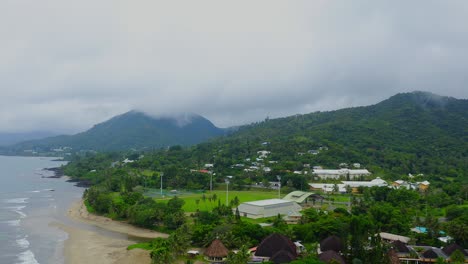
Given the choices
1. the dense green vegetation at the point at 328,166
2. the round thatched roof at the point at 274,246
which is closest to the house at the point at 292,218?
the dense green vegetation at the point at 328,166

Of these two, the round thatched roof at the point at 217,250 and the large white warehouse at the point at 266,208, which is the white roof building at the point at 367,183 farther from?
the round thatched roof at the point at 217,250

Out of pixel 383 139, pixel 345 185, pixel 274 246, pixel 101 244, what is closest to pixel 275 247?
pixel 274 246

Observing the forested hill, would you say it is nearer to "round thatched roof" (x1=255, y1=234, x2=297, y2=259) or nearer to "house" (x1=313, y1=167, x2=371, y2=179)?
"house" (x1=313, y1=167, x2=371, y2=179)

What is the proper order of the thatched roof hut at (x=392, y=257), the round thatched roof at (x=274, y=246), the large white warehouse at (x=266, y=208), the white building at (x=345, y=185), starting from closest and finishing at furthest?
1. the thatched roof hut at (x=392, y=257)
2. the round thatched roof at (x=274, y=246)
3. the large white warehouse at (x=266, y=208)
4. the white building at (x=345, y=185)

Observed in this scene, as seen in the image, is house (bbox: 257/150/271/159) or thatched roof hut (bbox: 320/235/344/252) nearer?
thatched roof hut (bbox: 320/235/344/252)

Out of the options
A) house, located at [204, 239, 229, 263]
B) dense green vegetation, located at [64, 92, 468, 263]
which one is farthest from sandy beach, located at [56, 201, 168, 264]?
house, located at [204, 239, 229, 263]

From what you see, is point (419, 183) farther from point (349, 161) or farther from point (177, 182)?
point (177, 182)
